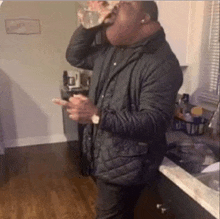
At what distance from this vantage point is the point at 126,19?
490 mm

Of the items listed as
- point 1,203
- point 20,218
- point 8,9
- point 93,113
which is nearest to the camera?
point 93,113

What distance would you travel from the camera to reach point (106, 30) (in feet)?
1.69

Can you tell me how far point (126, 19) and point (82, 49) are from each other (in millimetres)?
148

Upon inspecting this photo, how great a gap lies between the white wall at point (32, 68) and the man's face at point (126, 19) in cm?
14

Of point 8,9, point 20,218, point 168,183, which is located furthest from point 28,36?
point 20,218

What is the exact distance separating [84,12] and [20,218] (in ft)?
3.29

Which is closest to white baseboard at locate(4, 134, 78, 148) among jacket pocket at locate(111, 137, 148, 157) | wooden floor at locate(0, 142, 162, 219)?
wooden floor at locate(0, 142, 162, 219)

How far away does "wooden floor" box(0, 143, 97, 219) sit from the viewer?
3.99ft

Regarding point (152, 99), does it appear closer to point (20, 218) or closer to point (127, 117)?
point (127, 117)

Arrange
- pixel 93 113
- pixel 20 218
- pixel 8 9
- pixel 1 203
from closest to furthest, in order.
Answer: pixel 93 113
pixel 8 9
pixel 20 218
pixel 1 203

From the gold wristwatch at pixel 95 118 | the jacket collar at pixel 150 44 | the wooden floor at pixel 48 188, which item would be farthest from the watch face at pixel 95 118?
the wooden floor at pixel 48 188

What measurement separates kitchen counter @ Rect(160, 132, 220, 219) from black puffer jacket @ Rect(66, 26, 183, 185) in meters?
0.04

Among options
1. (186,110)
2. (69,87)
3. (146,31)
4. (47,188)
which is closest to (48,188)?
(47,188)

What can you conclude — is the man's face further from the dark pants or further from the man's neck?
the dark pants
